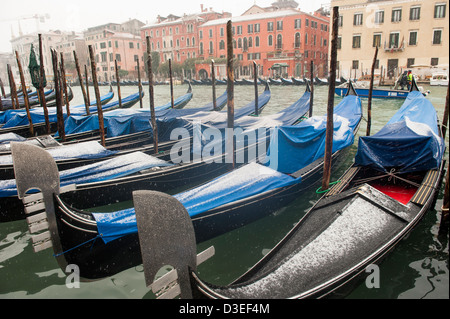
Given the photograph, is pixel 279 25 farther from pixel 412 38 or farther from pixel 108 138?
pixel 108 138

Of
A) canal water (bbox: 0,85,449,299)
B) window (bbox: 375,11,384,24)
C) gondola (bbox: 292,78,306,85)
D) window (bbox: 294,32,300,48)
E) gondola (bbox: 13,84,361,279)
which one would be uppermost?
window (bbox: 375,11,384,24)

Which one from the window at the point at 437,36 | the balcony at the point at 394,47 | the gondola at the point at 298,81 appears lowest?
the gondola at the point at 298,81

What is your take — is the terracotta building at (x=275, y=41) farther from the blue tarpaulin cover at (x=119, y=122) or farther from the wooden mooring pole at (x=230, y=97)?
the wooden mooring pole at (x=230, y=97)

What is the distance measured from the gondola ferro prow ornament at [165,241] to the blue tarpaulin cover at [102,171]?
9.67ft

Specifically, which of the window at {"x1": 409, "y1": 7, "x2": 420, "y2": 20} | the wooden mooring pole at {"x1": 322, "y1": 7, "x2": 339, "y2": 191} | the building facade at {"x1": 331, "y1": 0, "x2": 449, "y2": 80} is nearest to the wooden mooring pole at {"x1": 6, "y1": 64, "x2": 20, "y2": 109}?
the wooden mooring pole at {"x1": 322, "y1": 7, "x2": 339, "y2": 191}

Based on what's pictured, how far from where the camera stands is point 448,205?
3.21m

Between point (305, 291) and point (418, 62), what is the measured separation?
24.5 metres

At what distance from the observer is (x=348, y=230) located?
2.98 m

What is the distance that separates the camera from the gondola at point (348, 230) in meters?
2.35

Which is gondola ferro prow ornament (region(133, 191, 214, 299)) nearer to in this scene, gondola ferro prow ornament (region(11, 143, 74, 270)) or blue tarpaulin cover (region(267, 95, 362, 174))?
gondola ferro prow ornament (region(11, 143, 74, 270))

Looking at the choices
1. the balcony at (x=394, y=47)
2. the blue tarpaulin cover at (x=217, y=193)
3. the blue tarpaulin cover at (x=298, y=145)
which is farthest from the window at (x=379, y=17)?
the blue tarpaulin cover at (x=217, y=193)

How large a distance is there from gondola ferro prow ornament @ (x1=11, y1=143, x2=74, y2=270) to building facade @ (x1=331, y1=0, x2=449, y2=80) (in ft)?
72.8

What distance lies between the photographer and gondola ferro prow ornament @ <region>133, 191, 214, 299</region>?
1.90 metres

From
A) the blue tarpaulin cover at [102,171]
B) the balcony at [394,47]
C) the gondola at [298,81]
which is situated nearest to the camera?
the blue tarpaulin cover at [102,171]
